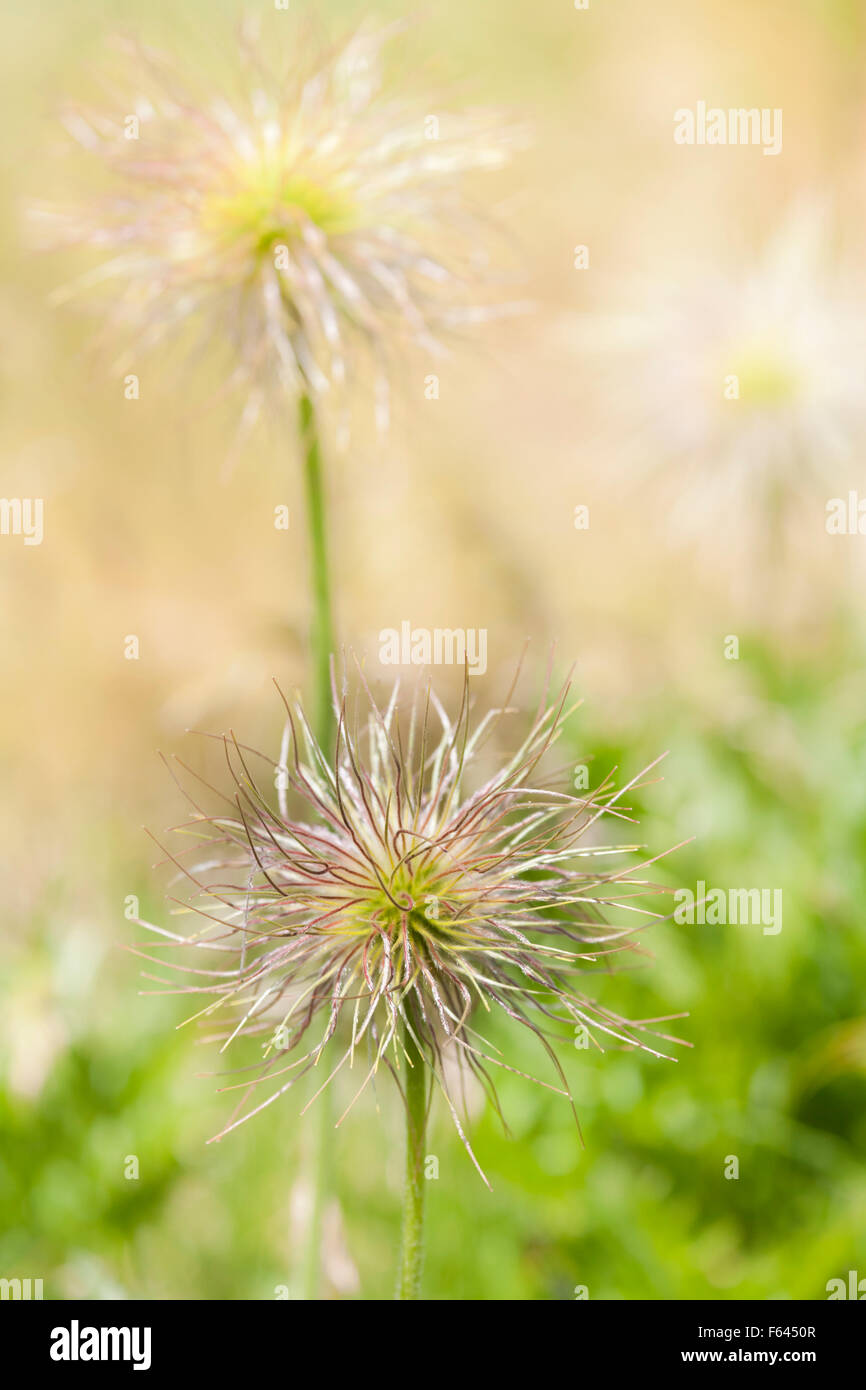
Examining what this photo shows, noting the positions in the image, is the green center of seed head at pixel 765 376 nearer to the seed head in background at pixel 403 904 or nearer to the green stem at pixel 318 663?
the green stem at pixel 318 663

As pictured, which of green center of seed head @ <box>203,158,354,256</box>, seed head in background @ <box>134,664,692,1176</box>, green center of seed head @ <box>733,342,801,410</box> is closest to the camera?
seed head in background @ <box>134,664,692,1176</box>

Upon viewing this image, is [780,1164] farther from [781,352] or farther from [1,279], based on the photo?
[1,279]

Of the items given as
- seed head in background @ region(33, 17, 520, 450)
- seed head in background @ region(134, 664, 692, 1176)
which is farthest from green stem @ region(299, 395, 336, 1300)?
seed head in background @ region(134, 664, 692, 1176)

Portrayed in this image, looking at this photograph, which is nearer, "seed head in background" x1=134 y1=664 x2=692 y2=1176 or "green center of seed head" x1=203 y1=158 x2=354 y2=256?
"seed head in background" x1=134 y1=664 x2=692 y2=1176

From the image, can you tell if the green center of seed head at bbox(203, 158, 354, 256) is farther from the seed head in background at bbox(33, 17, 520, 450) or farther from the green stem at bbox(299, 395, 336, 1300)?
the green stem at bbox(299, 395, 336, 1300)

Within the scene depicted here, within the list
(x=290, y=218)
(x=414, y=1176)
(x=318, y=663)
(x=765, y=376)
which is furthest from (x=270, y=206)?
(x=765, y=376)

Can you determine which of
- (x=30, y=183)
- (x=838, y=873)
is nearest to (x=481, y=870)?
(x=838, y=873)
